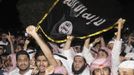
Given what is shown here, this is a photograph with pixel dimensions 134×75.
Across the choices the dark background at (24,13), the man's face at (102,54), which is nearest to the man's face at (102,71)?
the man's face at (102,54)

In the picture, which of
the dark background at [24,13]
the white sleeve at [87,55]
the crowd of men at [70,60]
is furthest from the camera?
the dark background at [24,13]

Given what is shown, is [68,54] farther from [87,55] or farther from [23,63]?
[23,63]

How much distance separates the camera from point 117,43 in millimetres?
7047

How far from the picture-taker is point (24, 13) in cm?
980

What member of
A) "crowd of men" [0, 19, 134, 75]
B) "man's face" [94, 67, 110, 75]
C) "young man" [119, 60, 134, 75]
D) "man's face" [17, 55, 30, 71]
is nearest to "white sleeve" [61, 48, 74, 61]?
"crowd of men" [0, 19, 134, 75]

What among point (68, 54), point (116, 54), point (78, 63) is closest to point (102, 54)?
point (116, 54)

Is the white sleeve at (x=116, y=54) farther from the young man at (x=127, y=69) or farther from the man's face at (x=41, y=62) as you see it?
the young man at (x=127, y=69)

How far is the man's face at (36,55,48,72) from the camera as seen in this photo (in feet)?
20.6

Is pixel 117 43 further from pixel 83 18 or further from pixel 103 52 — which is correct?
pixel 83 18

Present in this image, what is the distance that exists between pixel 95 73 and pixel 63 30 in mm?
2405

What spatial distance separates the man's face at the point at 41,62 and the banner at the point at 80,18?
1.66 meters

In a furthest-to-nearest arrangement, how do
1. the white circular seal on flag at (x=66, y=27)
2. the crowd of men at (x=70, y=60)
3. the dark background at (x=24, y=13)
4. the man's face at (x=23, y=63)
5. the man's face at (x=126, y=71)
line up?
the dark background at (x=24, y=13)
the white circular seal on flag at (x=66, y=27)
the man's face at (x=23, y=63)
the crowd of men at (x=70, y=60)
the man's face at (x=126, y=71)

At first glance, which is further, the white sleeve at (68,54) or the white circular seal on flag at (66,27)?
the white circular seal on flag at (66,27)

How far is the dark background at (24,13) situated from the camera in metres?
9.31
